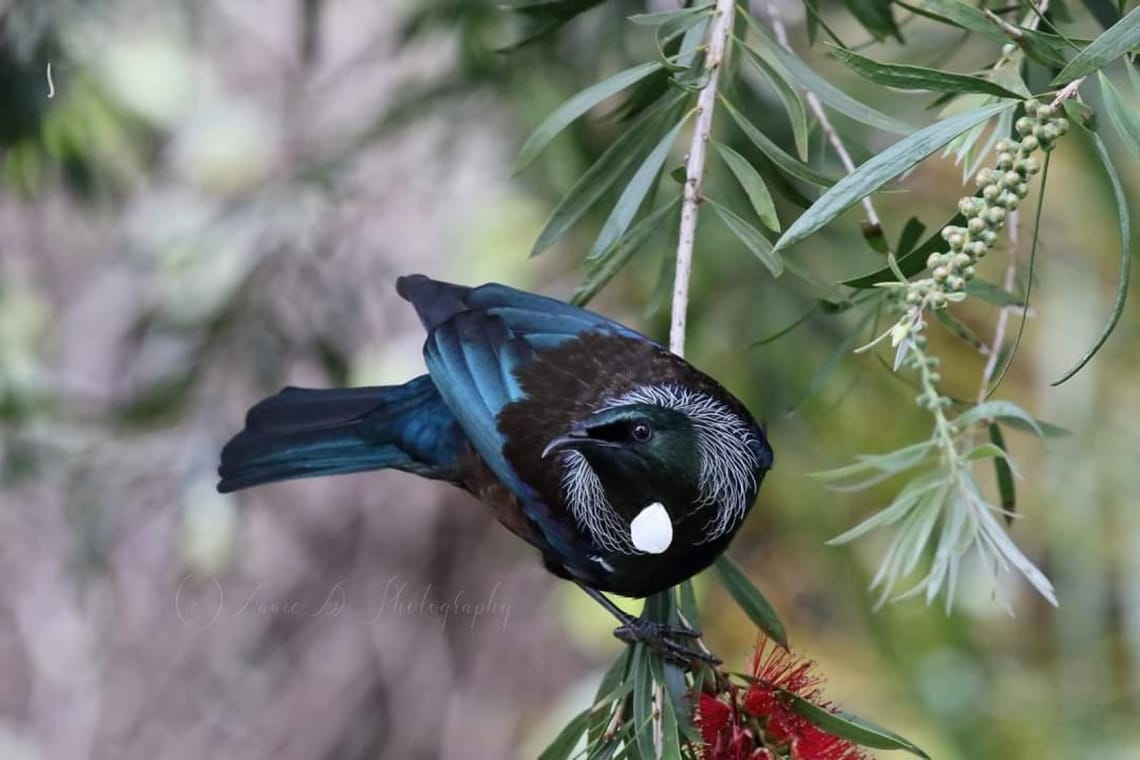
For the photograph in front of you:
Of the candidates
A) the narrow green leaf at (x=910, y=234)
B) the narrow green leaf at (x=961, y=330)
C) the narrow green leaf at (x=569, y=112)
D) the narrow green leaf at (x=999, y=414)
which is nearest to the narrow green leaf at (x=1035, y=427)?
the narrow green leaf at (x=999, y=414)

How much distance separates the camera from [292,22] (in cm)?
442

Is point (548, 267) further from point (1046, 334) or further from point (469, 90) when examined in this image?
point (1046, 334)

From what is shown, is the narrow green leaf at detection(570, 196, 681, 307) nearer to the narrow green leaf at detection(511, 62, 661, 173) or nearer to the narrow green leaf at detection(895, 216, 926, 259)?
the narrow green leaf at detection(511, 62, 661, 173)

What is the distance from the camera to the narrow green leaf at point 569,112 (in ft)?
4.99

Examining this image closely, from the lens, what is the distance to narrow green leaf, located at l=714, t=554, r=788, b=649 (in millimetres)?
1527

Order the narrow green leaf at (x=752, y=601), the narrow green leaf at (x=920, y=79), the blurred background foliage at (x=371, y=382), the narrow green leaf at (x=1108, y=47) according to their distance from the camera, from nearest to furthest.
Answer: the narrow green leaf at (x=1108, y=47) < the narrow green leaf at (x=920, y=79) < the narrow green leaf at (x=752, y=601) < the blurred background foliage at (x=371, y=382)

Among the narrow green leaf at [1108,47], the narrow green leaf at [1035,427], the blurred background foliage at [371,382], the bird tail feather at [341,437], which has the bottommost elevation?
the narrow green leaf at [1108,47]

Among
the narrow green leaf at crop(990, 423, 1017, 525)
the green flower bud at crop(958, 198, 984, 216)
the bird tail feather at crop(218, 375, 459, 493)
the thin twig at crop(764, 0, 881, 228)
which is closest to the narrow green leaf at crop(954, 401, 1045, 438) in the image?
the narrow green leaf at crop(990, 423, 1017, 525)

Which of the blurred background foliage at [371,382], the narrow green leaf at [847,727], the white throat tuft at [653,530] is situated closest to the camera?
the narrow green leaf at [847,727]

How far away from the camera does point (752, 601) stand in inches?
62.7

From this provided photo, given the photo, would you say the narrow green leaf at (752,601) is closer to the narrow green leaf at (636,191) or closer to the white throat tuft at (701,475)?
the white throat tuft at (701,475)

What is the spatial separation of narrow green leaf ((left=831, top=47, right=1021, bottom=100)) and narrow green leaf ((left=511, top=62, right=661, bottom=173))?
1.30 ft

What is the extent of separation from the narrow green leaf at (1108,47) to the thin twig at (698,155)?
50cm

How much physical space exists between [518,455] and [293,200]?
4.19 ft
